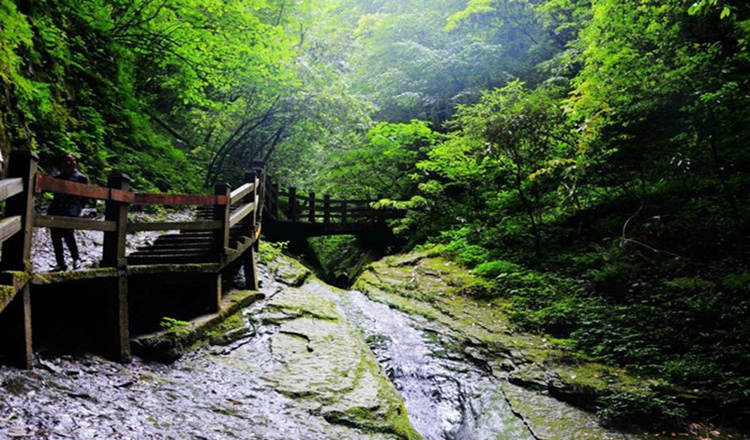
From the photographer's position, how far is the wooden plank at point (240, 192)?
20.3ft

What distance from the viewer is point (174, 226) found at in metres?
5.04

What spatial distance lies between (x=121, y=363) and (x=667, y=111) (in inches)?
486

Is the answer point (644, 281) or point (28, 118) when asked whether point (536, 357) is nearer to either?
point (644, 281)

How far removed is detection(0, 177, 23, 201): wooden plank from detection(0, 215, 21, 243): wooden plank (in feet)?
0.64

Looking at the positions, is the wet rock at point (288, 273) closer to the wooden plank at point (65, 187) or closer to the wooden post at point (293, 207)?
the wooden post at point (293, 207)

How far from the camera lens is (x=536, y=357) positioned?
6.24m

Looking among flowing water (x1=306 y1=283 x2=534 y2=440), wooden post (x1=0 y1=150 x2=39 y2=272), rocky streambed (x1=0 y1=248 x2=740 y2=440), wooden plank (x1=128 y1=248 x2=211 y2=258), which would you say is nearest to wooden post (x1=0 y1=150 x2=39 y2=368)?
wooden post (x1=0 y1=150 x2=39 y2=272)

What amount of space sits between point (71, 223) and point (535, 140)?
8731 mm

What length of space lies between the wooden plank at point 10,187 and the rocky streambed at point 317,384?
1433 mm

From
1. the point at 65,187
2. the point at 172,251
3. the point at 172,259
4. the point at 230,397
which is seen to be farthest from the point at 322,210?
the point at 65,187

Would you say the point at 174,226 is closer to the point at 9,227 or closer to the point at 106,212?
the point at 106,212

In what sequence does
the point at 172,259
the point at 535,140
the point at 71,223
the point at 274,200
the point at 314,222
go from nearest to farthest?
the point at 71,223
the point at 172,259
the point at 535,140
the point at 274,200
the point at 314,222

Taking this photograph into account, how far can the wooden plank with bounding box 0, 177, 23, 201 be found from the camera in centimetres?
296

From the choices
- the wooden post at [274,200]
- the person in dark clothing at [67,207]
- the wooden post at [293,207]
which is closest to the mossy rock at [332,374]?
the person in dark clothing at [67,207]
